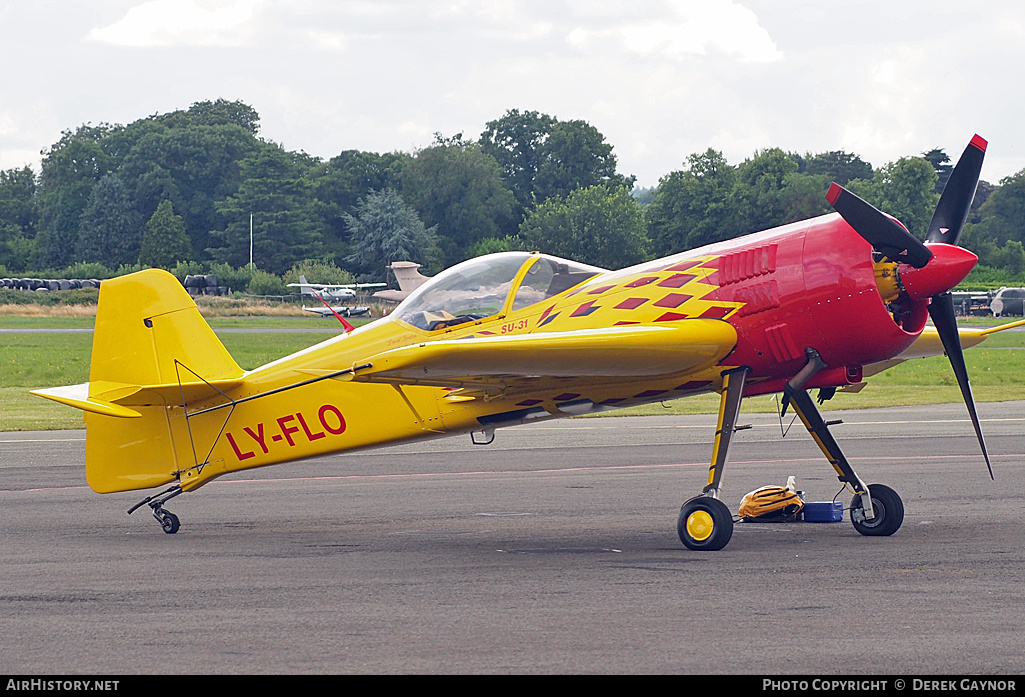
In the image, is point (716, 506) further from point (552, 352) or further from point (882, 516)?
point (552, 352)

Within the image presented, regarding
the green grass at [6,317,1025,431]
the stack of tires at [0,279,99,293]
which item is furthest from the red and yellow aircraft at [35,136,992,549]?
the stack of tires at [0,279,99,293]

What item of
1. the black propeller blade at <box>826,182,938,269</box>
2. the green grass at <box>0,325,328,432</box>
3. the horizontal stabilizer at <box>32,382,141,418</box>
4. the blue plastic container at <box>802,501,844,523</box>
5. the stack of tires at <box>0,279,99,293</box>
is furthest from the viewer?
the stack of tires at <box>0,279,99,293</box>

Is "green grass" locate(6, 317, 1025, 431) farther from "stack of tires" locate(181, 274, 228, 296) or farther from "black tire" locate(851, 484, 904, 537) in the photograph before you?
"stack of tires" locate(181, 274, 228, 296)

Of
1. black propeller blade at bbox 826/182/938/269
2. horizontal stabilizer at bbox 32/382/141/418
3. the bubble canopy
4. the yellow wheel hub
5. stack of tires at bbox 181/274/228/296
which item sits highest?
black propeller blade at bbox 826/182/938/269

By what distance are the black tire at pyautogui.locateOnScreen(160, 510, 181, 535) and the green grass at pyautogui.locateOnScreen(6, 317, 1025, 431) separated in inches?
301

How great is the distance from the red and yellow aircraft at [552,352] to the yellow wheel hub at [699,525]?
19 mm

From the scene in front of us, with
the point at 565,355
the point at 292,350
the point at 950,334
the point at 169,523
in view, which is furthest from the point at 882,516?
the point at 292,350

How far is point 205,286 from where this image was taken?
93.4 meters

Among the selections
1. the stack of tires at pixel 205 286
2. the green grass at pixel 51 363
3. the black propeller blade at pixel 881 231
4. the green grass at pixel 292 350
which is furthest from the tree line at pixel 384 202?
the black propeller blade at pixel 881 231

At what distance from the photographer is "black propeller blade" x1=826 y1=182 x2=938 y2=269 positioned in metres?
9.11

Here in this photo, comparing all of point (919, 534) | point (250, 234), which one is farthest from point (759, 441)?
point (250, 234)

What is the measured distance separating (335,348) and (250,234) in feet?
331

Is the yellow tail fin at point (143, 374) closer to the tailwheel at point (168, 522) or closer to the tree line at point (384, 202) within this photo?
the tailwheel at point (168, 522)

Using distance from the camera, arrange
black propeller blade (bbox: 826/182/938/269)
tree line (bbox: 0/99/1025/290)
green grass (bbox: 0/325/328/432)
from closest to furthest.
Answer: black propeller blade (bbox: 826/182/938/269) → green grass (bbox: 0/325/328/432) → tree line (bbox: 0/99/1025/290)
